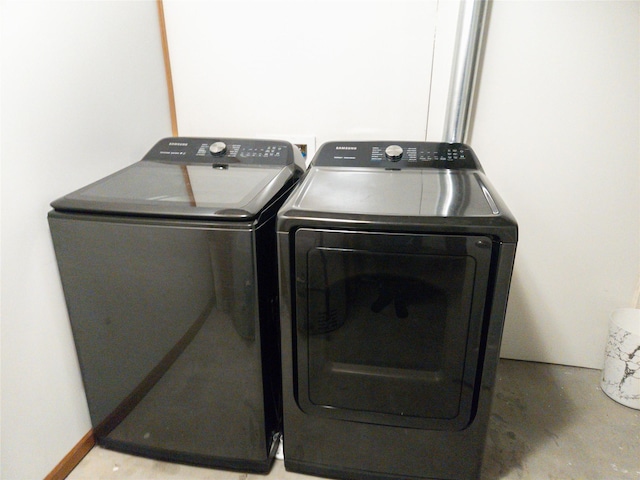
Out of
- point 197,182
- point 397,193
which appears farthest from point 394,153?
point 197,182

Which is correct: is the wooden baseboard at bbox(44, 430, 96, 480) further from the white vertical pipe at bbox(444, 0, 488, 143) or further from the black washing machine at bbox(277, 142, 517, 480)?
the white vertical pipe at bbox(444, 0, 488, 143)

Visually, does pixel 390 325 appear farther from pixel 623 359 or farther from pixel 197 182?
pixel 623 359

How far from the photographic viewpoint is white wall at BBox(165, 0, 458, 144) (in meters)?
1.50

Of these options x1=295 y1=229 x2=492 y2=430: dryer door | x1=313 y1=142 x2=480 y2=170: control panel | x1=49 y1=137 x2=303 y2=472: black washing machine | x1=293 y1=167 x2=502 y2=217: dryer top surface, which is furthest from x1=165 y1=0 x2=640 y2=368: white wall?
x1=295 y1=229 x2=492 y2=430: dryer door

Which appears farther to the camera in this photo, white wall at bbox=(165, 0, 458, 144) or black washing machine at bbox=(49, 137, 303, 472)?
white wall at bbox=(165, 0, 458, 144)

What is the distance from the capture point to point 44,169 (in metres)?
1.12

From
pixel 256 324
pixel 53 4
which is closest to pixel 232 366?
pixel 256 324

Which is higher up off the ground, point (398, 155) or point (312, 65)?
point (312, 65)

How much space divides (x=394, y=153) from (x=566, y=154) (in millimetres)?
664

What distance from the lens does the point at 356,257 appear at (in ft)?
3.29

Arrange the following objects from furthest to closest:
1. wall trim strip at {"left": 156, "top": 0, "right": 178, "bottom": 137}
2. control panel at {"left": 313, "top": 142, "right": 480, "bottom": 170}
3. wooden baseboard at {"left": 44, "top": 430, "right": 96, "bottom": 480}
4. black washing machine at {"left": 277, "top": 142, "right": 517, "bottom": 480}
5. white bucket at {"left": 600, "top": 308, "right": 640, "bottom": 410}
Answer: wall trim strip at {"left": 156, "top": 0, "right": 178, "bottom": 137}, white bucket at {"left": 600, "top": 308, "right": 640, "bottom": 410}, control panel at {"left": 313, "top": 142, "right": 480, "bottom": 170}, wooden baseboard at {"left": 44, "top": 430, "right": 96, "bottom": 480}, black washing machine at {"left": 277, "top": 142, "right": 517, "bottom": 480}

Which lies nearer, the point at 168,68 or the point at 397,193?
the point at 397,193

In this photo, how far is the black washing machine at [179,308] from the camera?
1049 mm

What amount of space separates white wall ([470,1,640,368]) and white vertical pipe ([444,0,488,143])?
0.22ft
